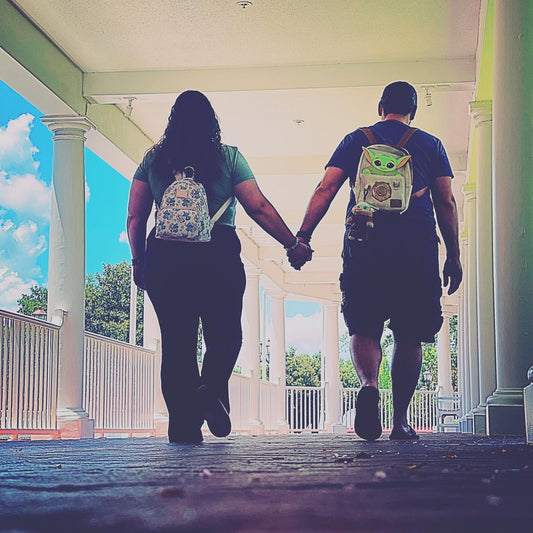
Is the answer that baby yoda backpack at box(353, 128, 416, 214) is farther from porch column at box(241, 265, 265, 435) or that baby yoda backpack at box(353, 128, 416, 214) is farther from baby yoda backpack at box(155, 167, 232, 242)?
porch column at box(241, 265, 265, 435)

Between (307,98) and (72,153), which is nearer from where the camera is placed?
(72,153)

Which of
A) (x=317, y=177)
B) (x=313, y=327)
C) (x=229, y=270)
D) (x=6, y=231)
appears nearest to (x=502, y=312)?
(x=229, y=270)

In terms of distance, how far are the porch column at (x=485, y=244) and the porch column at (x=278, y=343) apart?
44.0 feet

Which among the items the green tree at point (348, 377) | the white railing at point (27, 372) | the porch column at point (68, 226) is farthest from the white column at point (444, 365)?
the green tree at point (348, 377)

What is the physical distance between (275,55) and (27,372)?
3.84 m

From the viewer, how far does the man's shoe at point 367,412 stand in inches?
140

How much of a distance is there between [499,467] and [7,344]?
20.4 feet

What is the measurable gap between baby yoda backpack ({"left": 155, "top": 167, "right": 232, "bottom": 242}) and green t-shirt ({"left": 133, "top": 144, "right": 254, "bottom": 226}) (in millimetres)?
41

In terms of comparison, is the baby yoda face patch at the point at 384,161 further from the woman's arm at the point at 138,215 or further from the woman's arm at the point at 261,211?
A: the woman's arm at the point at 138,215

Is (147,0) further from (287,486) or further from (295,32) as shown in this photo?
(287,486)

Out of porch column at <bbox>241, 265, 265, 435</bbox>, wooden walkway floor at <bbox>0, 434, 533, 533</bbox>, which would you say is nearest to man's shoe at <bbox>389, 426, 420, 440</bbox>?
wooden walkway floor at <bbox>0, 434, 533, 533</bbox>

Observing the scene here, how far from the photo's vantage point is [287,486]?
131cm

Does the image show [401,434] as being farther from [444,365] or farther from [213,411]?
[444,365]

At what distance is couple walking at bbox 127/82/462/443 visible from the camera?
359 centimetres
